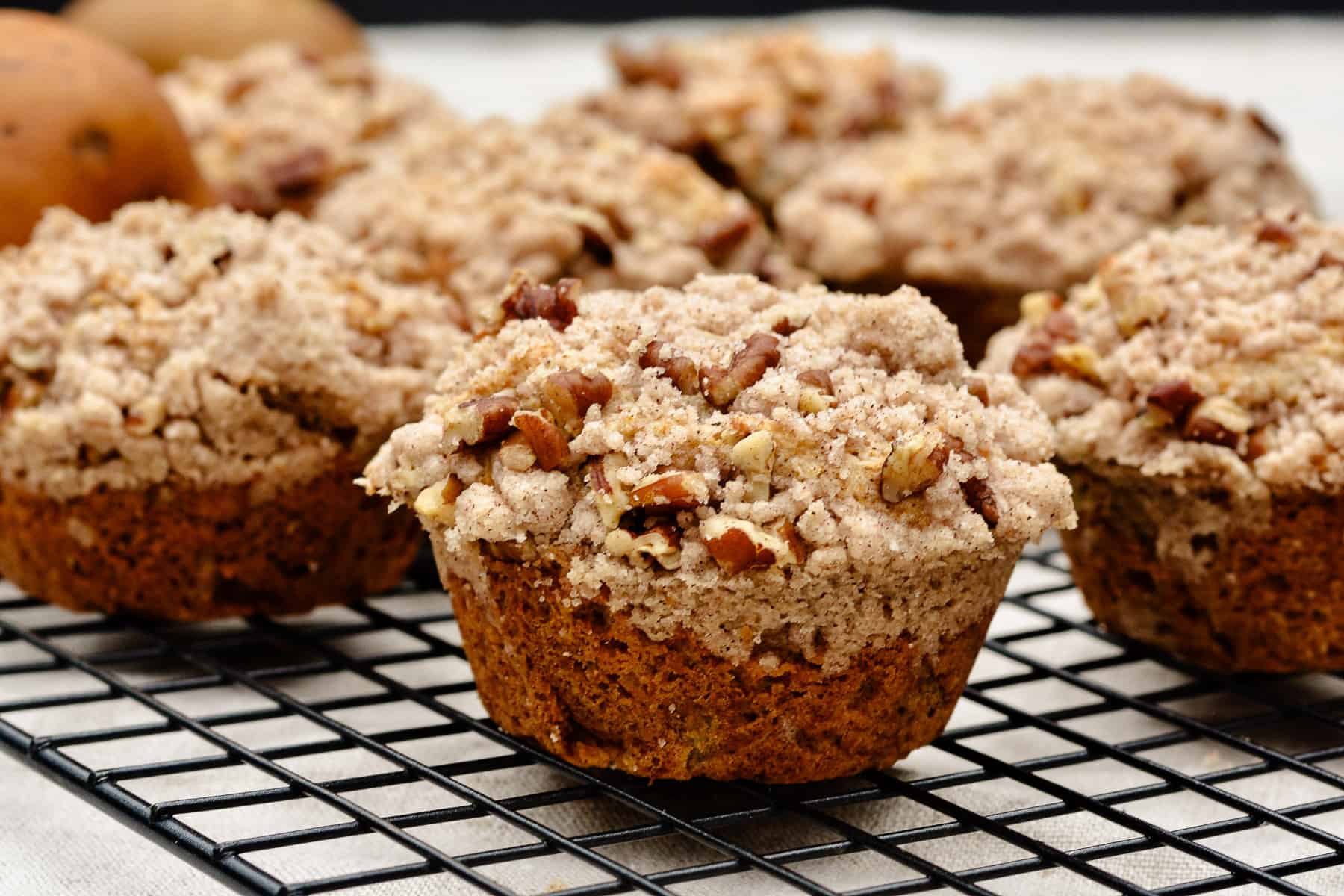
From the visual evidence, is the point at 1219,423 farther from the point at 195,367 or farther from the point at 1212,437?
the point at 195,367

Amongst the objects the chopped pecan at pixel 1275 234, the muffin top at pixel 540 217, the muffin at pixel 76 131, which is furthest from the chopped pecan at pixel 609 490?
the muffin at pixel 76 131

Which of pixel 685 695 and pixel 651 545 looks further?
pixel 685 695

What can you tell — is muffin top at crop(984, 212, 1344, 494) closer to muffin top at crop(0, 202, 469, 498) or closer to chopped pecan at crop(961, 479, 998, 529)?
chopped pecan at crop(961, 479, 998, 529)

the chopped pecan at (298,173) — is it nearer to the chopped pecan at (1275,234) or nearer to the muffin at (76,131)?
the muffin at (76,131)

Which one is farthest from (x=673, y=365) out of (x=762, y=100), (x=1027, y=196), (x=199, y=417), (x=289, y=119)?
(x=762, y=100)

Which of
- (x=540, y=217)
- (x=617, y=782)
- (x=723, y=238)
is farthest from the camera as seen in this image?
(x=723, y=238)

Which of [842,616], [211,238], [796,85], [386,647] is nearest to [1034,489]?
[842,616]

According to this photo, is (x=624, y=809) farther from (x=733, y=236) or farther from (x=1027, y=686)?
(x=733, y=236)
